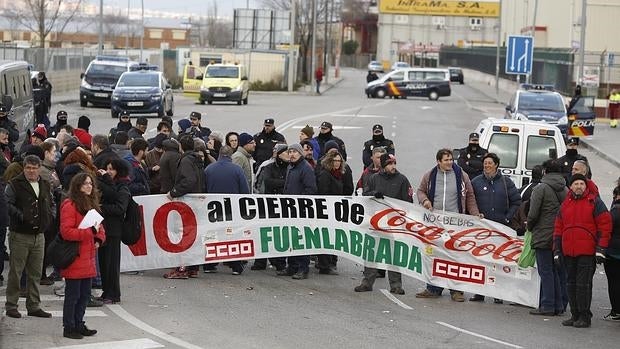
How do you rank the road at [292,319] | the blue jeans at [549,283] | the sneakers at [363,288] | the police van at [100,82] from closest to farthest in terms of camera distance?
the road at [292,319] → the blue jeans at [549,283] → the sneakers at [363,288] → the police van at [100,82]

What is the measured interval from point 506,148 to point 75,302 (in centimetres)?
1182

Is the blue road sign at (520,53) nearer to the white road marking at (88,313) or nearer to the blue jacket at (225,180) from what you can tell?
the blue jacket at (225,180)

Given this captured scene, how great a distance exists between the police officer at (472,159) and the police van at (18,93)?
928cm

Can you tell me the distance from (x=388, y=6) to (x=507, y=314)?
116349mm

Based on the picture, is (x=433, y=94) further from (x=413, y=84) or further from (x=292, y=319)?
(x=292, y=319)

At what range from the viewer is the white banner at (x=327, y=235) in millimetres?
14367

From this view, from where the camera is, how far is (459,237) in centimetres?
1440

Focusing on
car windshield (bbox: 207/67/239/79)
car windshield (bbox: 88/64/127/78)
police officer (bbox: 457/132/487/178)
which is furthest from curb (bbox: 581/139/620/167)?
car windshield (bbox: 88/64/127/78)

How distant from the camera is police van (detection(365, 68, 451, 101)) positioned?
7112 cm

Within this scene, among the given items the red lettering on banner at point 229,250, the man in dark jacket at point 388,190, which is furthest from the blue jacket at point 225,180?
the man in dark jacket at point 388,190

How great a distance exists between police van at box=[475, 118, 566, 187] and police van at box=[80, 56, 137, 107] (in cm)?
3172

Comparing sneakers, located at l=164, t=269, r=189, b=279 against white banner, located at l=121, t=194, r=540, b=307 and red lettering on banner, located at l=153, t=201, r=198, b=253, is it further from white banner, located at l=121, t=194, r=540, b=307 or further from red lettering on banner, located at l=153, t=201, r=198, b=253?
red lettering on banner, located at l=153, t=201, r=198, b=253

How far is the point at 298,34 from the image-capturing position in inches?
4050

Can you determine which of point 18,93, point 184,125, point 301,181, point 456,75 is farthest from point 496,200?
point 456,75
